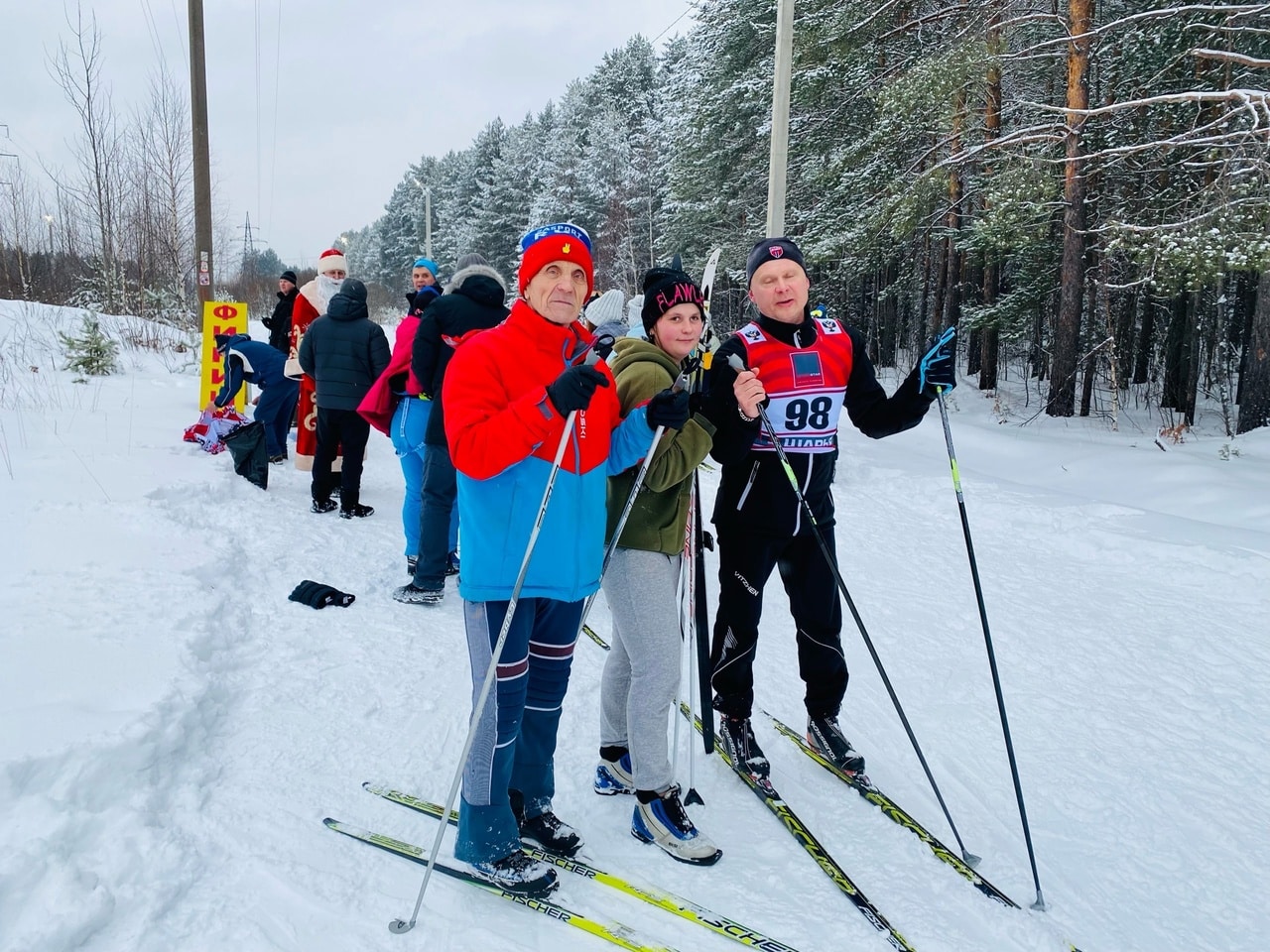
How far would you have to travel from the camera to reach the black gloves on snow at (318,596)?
15.5ft

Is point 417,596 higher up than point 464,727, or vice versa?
point 417,596

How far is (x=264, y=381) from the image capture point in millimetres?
7719

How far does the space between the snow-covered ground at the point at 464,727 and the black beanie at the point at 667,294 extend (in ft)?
6.23

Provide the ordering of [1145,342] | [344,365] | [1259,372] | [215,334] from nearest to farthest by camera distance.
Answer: [344,365] → [215,334] → [1259,372] → [1145,342]

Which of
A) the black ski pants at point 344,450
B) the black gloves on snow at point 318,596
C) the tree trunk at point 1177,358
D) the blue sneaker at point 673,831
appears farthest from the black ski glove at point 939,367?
the tree trunk at point 1177,358

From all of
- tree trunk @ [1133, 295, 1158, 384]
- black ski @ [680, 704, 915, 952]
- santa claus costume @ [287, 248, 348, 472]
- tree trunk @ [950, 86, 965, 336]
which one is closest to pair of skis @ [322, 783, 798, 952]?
black ski @ [680, 704, 915, 952]

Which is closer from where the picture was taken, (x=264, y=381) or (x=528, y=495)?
(x=528, y=495)

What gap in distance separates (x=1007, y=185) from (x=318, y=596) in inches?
429

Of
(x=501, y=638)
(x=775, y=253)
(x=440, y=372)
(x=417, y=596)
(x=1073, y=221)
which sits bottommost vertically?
(x=417, y=596)

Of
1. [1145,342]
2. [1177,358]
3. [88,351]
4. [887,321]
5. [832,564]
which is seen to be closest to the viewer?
[832,564]

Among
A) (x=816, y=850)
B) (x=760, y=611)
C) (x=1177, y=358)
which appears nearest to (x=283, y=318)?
(x=760, y=611)

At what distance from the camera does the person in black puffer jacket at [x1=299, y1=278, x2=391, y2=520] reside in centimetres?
638

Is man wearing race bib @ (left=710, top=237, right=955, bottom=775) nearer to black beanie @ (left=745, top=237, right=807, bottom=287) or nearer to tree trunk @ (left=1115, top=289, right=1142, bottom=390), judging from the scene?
black beanie @ (left=745, top=237, right=807, bottom=287)

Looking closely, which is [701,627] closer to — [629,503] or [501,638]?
[629,503]
